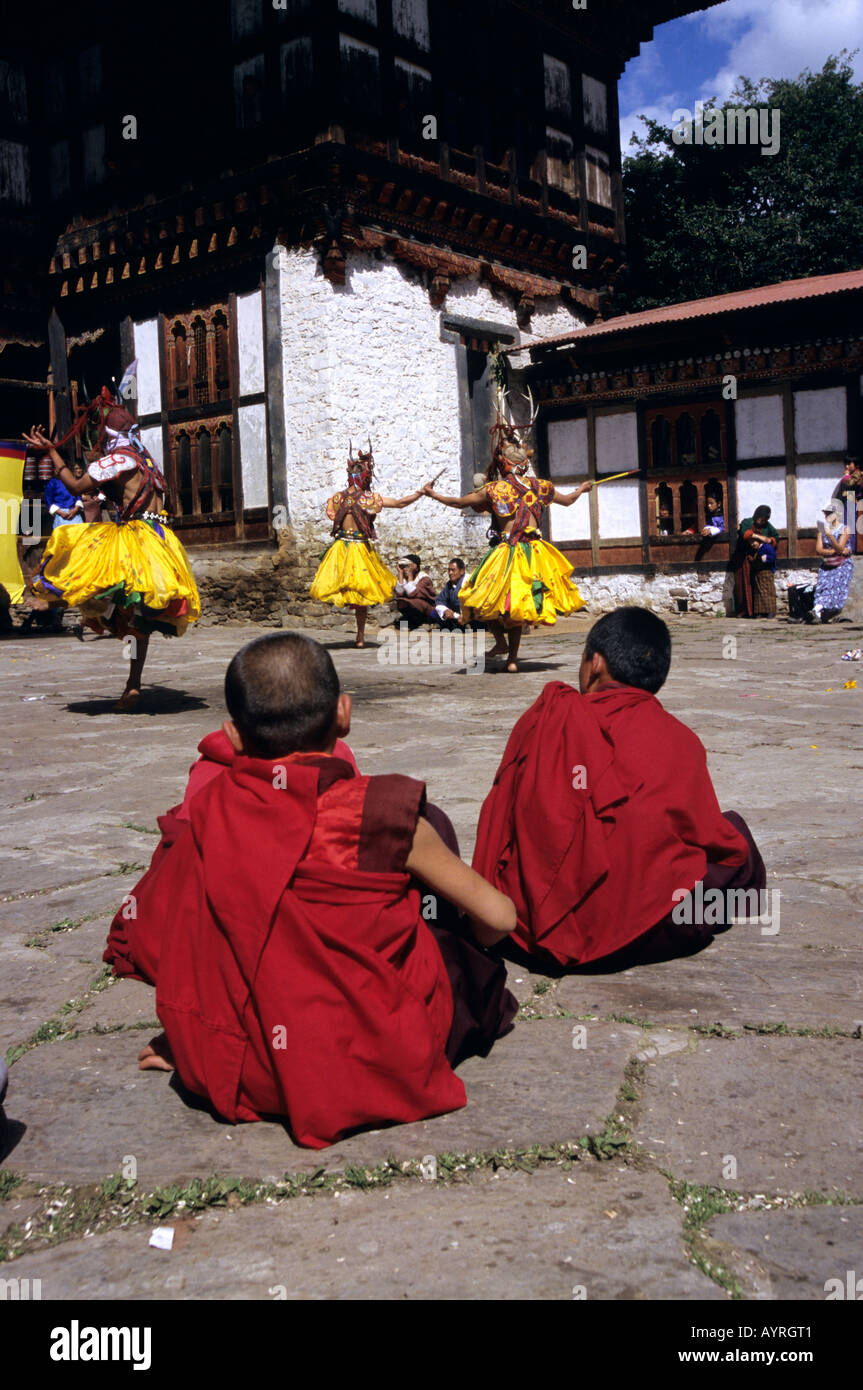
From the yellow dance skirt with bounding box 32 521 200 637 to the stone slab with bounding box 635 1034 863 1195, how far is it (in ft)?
18.6

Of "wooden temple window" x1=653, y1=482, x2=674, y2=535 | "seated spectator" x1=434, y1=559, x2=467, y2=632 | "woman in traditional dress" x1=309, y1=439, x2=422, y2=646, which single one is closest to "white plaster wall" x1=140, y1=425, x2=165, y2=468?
"woman in traditional dress" x1=309, y1=439, x2=422, y2=646

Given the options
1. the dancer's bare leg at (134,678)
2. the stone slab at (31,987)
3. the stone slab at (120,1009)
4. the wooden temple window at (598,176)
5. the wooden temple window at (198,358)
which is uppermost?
the wooden temple window at (598,176)

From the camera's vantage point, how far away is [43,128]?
16.3m

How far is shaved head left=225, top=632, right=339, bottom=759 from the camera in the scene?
7.66 ft

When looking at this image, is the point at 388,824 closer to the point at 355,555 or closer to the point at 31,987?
the point at 31,987

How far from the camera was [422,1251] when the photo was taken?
1.84 metres

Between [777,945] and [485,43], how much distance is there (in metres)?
15.7

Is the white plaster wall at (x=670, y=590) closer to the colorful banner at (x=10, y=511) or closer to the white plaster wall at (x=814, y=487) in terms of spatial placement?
the white plaster wall at (x=814, y=487)

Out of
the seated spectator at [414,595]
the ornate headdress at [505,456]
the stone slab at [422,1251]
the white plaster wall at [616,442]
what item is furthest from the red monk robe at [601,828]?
the white plaster wall at [616,442]

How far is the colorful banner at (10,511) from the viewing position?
14.5 meters

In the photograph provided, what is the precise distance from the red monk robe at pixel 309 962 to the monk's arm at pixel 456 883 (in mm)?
44

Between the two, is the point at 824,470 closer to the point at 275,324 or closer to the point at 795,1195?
the point at 275,324

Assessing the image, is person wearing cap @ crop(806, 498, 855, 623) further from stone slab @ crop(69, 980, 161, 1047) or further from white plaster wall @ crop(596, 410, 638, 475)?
stone slab @ crop(69, 980, 161, 1047)

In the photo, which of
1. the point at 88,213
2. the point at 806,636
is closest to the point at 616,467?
the point at 806,636
